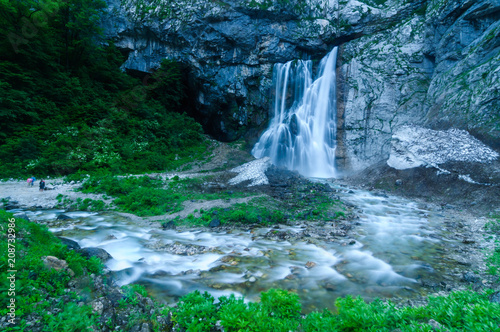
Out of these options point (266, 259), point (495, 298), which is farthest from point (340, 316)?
point (266, 259)

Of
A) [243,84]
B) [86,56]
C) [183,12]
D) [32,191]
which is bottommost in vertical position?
[32,191]

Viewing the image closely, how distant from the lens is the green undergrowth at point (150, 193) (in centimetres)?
1019

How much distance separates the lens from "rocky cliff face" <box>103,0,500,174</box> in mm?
17078

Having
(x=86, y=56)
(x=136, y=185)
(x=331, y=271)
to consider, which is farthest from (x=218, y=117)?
(x=331, y=271)

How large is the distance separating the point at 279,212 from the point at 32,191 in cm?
1228

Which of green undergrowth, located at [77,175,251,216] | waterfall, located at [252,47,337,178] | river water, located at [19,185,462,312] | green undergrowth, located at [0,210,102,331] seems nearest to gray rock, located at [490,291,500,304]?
river water, located at [19,185,462,312]

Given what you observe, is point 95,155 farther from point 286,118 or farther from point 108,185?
point 286,118

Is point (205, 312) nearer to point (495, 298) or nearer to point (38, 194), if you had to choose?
point (495, 298)

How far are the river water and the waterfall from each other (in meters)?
15.4

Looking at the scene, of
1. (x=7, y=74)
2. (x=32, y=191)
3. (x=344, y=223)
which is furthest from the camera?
(x=7, y=74)

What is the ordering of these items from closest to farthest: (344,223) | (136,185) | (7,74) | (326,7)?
(344,223)
(136,185)
(7,74)
(326,7)

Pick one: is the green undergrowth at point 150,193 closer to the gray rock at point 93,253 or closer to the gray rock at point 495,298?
the gray rock at point 93,253

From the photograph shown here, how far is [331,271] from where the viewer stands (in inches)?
226

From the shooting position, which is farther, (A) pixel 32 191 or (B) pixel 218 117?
(B) pixel 218 117
